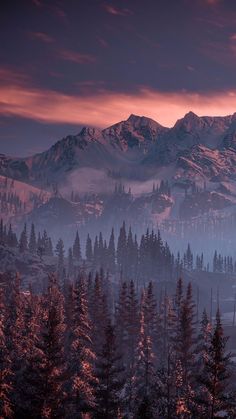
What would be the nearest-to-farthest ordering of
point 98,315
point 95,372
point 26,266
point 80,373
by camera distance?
point 80,373
point 95,372
point 98,315
point 26,266

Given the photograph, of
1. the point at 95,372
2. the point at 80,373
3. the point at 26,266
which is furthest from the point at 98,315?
the point at 26,266

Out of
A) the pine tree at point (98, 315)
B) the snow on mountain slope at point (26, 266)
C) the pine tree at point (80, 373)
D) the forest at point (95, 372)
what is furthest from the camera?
the snow on mountain slope at point (26, 266)

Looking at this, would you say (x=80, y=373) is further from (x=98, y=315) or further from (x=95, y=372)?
(x=98, y=315)

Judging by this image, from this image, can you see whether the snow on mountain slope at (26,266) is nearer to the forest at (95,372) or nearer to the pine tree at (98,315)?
the forest at (95,372)

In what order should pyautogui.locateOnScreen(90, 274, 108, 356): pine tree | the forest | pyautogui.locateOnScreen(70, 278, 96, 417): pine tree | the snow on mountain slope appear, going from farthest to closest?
the snow on mountain slope < pyautogui.locateOnScreen(90, 274, 108, 356): pine tree < pyautogui.locateOnScreen(70, 278, 96, 417): pine tree < the forest

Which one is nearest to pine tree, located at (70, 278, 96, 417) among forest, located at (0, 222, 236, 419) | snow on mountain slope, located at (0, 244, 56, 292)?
forest, located at (0, 222, 236, 419)

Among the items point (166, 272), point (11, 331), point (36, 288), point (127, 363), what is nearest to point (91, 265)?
point (166, 272)

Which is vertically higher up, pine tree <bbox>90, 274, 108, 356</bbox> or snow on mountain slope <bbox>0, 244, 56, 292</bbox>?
pine tree <bbox>90, 274, 108, 356</bbox>

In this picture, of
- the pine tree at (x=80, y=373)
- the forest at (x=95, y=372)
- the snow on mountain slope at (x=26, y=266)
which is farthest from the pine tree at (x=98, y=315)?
the snow on mountain slope at (x=26, y=266)

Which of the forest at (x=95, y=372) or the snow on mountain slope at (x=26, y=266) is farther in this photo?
the snow on mountain slope at (x=26, y=266)

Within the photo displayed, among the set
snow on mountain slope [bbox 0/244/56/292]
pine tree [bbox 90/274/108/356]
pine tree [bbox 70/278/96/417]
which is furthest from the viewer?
snow on mountain slope [bbox 0/244/56/292]

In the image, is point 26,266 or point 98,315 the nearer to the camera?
point 98,315

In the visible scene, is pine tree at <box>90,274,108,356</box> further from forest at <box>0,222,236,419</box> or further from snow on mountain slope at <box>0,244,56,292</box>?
snow on mountain slope at <box>0,244,56,292</box>

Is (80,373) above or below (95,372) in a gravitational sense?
above
